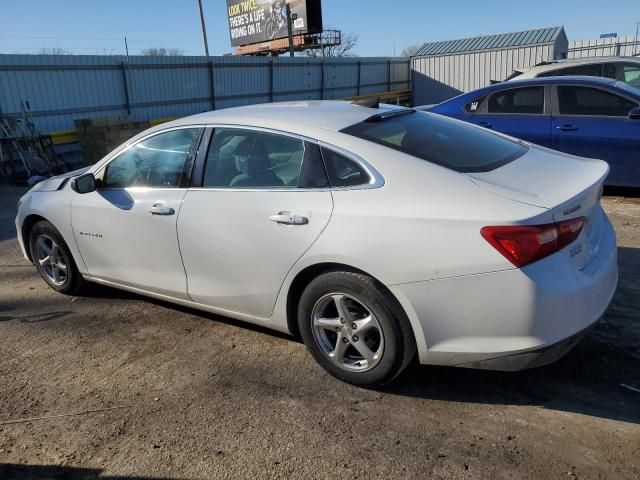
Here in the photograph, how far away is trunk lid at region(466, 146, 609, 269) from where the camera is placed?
8.56 ft

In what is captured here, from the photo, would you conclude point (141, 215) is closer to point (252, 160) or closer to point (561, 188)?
point (252, 160)

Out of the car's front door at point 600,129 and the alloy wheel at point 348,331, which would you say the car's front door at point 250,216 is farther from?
the car's front door at point 600,129

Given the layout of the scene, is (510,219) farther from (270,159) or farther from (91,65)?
(91,65)

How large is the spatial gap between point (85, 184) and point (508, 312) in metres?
3.09

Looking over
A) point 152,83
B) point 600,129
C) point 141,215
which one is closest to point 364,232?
point 141,215

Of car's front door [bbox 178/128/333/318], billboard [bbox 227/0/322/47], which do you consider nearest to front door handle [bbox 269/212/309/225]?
car's front door [bbox 178/128/333/318]

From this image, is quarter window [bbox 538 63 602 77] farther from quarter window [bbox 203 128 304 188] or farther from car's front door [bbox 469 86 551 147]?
quarter window [bbox 203 128 304 188]

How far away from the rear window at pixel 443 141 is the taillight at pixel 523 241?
1.70 ft

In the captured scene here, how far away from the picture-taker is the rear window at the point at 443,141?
9.86ft

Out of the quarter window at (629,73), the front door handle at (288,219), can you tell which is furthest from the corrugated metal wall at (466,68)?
the front door handle at (288,219)

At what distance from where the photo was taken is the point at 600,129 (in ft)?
21.9

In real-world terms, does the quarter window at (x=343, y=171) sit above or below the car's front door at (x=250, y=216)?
above

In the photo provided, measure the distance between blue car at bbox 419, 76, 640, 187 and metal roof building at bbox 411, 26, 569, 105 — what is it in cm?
1427

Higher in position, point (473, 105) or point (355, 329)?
point (473, 105)
